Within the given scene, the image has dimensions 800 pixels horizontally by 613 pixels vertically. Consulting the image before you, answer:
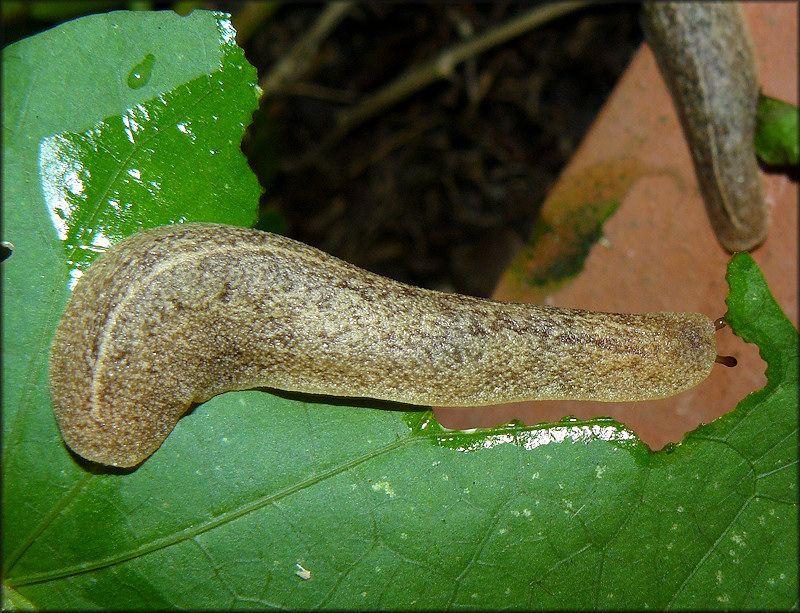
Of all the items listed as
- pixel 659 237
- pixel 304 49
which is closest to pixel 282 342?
pixel 659 237

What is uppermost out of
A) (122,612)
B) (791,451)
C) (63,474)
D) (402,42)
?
(402,42)

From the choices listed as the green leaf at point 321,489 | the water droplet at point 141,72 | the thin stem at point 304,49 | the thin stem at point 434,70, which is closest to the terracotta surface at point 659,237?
the green leaf at point 321,489

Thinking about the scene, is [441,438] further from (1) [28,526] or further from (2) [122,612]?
(1) [28,526]

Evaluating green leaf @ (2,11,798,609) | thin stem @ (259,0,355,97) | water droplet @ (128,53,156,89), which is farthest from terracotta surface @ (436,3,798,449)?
thin stem @ (259,0,355,97)

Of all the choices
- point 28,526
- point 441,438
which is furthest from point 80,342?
point 441,438

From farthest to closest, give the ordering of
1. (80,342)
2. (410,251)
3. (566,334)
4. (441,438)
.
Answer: (410,251) → (566,334) → (441,438) → (80,342)

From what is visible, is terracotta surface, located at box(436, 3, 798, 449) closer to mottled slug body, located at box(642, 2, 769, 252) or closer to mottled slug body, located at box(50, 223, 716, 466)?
mottled slug body, located at box(642, 2, 769, 252)

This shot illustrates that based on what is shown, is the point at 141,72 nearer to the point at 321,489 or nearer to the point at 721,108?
the point at 321,489

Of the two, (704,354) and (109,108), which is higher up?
(109,108)

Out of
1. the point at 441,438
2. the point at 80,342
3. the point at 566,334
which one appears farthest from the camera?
the point at 566,334
